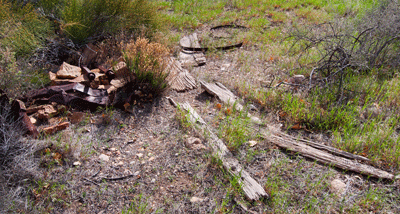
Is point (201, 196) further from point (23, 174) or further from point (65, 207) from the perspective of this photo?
point (23, 174)

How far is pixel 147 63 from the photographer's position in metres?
3.77

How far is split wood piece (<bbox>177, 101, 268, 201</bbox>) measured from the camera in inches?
103

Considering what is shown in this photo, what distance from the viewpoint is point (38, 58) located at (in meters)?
4.14

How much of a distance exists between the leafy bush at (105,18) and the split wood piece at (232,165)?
2.46 meters

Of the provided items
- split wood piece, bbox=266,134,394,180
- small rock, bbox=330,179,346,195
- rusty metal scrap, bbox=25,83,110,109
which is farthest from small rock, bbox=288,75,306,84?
rusty metal scrap, bbox=25,83,110,109

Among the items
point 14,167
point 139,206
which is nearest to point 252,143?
point 139,206

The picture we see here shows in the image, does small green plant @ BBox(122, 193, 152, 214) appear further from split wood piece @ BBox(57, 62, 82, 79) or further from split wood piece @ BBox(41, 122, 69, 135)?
split wood piece @ BBox(57, 62, 82, 79)

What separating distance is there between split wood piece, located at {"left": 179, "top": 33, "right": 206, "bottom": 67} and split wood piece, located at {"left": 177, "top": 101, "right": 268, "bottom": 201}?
6.34 ft

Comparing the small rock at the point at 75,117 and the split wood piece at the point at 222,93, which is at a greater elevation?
the small rock at the point at 75,117

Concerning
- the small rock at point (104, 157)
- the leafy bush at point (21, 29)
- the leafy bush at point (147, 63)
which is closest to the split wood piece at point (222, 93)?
the leafy bush at point (147, 63)

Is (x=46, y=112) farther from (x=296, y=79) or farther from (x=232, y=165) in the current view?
(x=296, y=79)

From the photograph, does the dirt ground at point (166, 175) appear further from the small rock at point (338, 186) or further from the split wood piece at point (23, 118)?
the split wood piece at point (23, 118)

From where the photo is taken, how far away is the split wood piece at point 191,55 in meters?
5.32

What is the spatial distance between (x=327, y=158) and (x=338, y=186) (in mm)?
409
